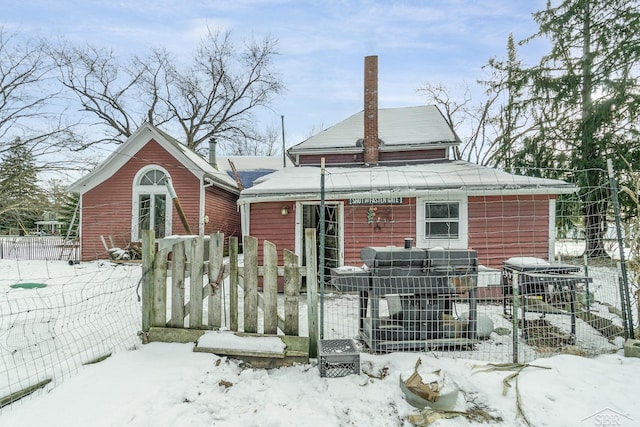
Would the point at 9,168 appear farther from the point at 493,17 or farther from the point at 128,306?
the point at 493,17

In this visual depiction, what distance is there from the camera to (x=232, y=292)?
3654 millimetres

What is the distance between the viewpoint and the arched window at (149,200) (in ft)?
41.7

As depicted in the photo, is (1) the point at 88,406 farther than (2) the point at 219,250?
No

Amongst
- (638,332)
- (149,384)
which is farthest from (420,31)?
(149,384)

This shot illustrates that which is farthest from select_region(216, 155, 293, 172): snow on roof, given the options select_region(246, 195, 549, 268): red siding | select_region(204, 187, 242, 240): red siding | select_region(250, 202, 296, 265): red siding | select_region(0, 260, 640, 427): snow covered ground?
select_region(0, 260, 640, 427): snow covered ground

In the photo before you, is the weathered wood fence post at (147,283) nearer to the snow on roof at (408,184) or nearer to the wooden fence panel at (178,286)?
the wooden fence panel at (178,286)

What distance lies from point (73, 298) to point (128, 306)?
68.7 inches

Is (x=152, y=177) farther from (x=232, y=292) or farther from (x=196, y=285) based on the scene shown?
(x=232, y=292)

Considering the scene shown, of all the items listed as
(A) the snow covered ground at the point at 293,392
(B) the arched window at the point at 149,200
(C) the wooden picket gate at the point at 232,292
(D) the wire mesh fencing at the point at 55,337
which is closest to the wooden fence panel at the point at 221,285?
(C) the wooden picket gate at the point at 232,292

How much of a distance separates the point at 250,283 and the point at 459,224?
5844mm

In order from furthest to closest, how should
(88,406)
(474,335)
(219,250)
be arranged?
(474,335) → (219,250) → (88,406)

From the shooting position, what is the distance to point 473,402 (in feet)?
9.34

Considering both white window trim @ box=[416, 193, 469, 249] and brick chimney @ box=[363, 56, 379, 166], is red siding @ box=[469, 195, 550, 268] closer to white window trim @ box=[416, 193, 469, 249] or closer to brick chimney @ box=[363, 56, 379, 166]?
white window trim @ box=[416, 193, 469, 249]

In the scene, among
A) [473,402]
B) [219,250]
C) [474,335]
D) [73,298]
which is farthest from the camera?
[73,298]
